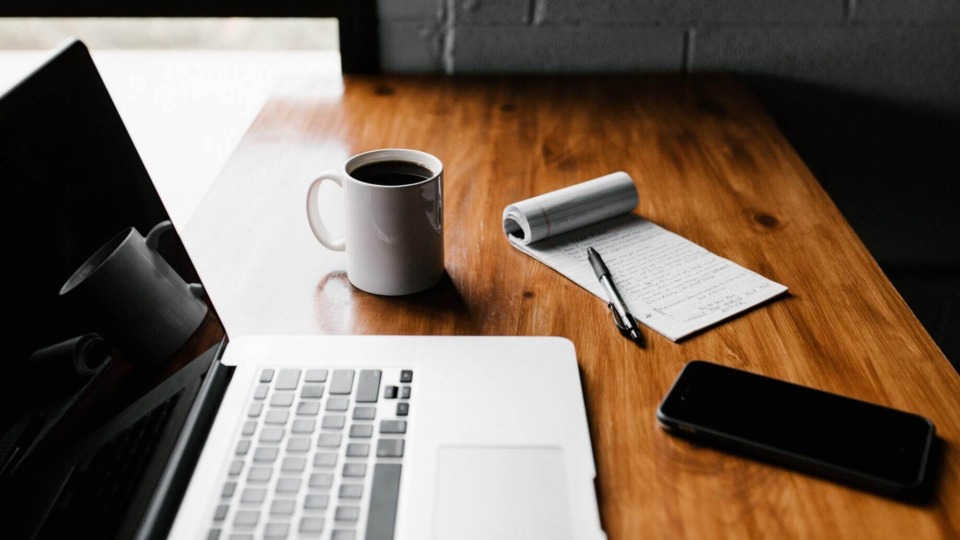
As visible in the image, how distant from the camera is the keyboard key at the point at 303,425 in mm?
602

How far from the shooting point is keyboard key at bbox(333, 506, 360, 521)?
1.75ft

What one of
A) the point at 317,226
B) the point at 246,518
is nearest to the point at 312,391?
the point at 246,518

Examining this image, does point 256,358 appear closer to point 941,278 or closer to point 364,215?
point 364,215

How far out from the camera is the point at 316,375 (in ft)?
2.15

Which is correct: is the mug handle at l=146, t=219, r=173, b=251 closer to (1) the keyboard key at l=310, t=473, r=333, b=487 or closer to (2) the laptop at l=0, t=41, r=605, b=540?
(2) the laptop at l=0, t=41, r=605, b=540

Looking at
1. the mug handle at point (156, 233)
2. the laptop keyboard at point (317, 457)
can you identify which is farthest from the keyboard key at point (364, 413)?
the mug handle at point (156, 233)

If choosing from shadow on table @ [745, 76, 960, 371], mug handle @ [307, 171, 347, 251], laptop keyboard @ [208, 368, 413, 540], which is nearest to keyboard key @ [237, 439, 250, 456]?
laptop keyboard @ [208, 368, 413, 540]

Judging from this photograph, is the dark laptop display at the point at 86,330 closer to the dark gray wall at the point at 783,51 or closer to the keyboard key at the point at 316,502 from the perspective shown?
the keyboard key at the point at 316,502

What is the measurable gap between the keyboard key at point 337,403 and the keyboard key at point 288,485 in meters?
0.08

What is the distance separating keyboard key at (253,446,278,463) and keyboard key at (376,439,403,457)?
0.07 meters

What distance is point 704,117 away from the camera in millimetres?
1262

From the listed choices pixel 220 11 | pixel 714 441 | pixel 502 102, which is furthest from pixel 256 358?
pixel 220 11

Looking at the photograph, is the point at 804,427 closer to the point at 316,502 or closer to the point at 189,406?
the point at 316,502

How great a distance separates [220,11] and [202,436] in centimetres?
102
